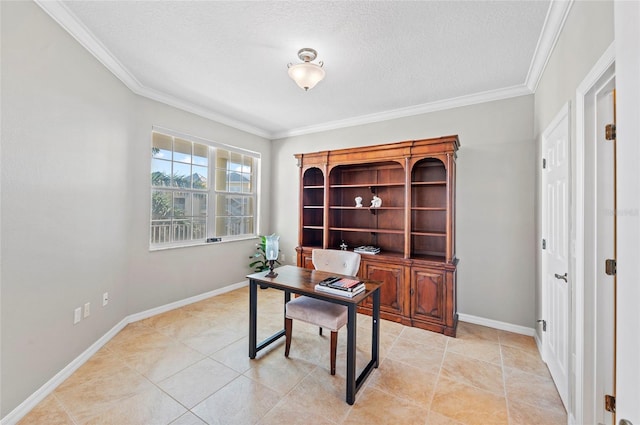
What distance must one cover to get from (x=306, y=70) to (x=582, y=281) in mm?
2435

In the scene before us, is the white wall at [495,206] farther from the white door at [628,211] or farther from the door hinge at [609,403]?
the white door at [628,211]

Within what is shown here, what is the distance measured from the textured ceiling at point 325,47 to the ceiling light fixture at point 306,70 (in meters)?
0.07

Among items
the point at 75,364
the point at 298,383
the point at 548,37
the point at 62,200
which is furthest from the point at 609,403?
the point at 62,200

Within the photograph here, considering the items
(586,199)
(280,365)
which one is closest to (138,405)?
(280,365)

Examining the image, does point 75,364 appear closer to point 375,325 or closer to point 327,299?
point 327,299

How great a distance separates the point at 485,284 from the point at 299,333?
2.26 meters

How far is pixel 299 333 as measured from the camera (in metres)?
3.00

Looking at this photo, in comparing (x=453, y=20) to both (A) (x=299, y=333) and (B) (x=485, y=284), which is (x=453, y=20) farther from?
(A) (x=299, y=333)

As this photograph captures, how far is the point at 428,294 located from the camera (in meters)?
3.13

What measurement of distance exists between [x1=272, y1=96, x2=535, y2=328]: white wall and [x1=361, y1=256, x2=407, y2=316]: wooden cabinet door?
760 millimetres

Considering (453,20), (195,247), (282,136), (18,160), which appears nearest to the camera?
(18,160)

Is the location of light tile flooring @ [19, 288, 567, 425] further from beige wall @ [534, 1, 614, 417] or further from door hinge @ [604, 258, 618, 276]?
door hinge @ [604, 258, 618, 276]

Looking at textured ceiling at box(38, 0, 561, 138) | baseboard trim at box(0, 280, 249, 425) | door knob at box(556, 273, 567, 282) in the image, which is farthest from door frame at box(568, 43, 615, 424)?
baseboard trim at box(0, 280, 249, 425)

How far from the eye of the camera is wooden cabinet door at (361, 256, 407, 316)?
3297 millimetres
